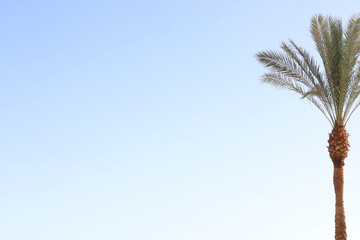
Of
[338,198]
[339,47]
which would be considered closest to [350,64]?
[339,47]

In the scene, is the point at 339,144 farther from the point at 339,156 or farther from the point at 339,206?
the point at 339,206

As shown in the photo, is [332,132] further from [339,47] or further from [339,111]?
[339,47]

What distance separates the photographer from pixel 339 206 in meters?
31.0

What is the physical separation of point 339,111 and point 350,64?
2.19 meters

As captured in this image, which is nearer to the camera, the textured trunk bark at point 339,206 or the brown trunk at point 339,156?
the textured trunk bark at point 339,206

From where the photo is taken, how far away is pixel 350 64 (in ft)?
102

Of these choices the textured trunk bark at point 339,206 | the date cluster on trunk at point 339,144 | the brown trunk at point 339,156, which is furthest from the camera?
the date cluster on trunk at point 339,144

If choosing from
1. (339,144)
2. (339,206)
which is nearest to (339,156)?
(339,144)

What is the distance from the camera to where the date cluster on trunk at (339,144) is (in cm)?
3133

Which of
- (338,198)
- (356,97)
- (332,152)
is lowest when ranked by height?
(338,198)

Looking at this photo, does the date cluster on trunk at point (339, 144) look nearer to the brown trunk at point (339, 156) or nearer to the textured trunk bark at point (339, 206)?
the brown trunk at point (339, 156)

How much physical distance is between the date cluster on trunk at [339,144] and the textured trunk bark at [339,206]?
16.3 inches

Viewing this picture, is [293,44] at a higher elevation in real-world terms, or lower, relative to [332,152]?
higher

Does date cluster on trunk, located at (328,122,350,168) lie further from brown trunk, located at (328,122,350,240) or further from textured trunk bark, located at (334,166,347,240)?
textured trunk bark, located at (334,166,347,240)
